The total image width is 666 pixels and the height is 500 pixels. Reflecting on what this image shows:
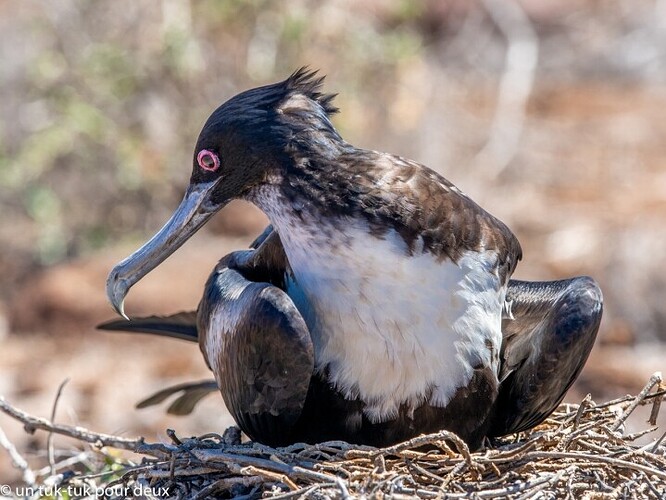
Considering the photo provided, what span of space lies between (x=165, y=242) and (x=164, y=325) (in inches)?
25.9

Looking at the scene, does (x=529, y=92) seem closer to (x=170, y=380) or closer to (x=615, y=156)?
(x=615, y=156)

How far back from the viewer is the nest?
13.2 feet

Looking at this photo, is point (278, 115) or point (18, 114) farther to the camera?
point (18, 114)

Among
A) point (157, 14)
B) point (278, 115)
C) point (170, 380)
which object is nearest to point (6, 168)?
point (157, 14)

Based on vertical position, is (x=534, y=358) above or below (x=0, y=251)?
below

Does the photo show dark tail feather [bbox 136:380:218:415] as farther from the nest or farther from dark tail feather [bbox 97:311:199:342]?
the nest

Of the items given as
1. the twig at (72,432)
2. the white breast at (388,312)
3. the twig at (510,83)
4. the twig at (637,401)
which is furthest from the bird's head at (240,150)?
the twig at (510,83)

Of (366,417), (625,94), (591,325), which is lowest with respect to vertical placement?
(366,417)

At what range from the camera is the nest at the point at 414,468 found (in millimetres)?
4023

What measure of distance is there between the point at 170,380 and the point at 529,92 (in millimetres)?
7556

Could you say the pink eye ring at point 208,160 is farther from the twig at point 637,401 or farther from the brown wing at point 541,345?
the twig at point 637,401

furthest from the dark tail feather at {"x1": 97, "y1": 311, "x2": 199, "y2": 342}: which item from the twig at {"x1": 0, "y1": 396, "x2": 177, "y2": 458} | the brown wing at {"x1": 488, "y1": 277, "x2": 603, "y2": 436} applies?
the brown wing at {"x1": 488, "y1": 277, "x2": 603, "y2": 436}

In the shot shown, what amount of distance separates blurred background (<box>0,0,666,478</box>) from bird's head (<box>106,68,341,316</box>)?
3.96 meters

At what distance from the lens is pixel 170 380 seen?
918cm
